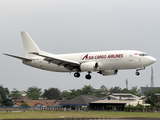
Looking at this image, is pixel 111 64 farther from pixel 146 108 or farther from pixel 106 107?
pixel 106 107

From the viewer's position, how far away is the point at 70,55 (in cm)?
7031

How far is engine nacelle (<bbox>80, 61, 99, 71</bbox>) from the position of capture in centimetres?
6381

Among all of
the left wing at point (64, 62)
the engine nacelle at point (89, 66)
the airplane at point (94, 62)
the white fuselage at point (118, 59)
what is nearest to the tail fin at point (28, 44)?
the airplane at point (94, 62)

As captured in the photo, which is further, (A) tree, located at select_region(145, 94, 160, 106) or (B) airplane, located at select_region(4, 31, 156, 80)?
(A) tree, located at select_region(145, 94, 160, 106)

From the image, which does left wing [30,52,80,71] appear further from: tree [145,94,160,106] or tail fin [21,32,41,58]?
tree [145,94,160,106]

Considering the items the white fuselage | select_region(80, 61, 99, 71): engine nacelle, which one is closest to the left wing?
the white fuselage

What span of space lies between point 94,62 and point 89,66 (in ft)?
4.54

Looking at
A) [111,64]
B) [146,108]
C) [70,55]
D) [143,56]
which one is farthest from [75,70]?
[146,108]

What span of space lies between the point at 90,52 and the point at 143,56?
12.0 metres

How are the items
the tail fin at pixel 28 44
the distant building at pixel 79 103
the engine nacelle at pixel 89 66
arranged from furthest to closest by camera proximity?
the distant building at pixel 79 103
the tail fin at pixel 28 44
the engine nacelle at pixel 89 66

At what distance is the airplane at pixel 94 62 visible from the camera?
203 feet

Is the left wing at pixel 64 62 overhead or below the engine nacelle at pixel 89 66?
overhead

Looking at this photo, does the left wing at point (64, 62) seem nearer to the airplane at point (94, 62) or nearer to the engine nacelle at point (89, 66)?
the airplane at point (94, 62)

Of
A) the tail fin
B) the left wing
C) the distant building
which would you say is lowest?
the distant building
